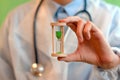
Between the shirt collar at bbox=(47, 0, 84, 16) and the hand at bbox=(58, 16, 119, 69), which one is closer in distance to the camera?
the hand at bbox=(58, 16, 119, 69)

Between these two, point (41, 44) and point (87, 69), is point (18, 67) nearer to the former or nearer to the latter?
point (41, 44)

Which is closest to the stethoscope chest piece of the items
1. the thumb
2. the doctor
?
the doctor

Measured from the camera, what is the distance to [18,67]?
0.94m

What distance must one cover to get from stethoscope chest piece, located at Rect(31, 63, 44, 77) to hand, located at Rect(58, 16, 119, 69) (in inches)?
6.8

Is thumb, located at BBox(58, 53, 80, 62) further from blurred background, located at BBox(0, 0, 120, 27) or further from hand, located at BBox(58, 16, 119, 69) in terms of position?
blurred background, located at BBox(0, 0, 120, 27)

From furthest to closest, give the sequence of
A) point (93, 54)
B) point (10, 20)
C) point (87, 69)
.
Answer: point (10, 20)
point (87, 69)
point (93, 54)

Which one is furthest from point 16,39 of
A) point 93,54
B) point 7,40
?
point 93,54

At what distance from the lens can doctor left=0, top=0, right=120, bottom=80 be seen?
2.88 ft

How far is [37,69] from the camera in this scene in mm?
883

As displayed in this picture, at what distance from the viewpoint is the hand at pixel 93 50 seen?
71cm

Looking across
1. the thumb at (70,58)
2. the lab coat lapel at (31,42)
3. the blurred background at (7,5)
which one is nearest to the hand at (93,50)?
the thumb at (70,58)

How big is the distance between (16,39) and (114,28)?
33 cm

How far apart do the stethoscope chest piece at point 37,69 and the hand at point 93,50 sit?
0.17 m

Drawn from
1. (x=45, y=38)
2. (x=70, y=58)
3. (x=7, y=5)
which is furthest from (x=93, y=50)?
(x=7, y=5)
